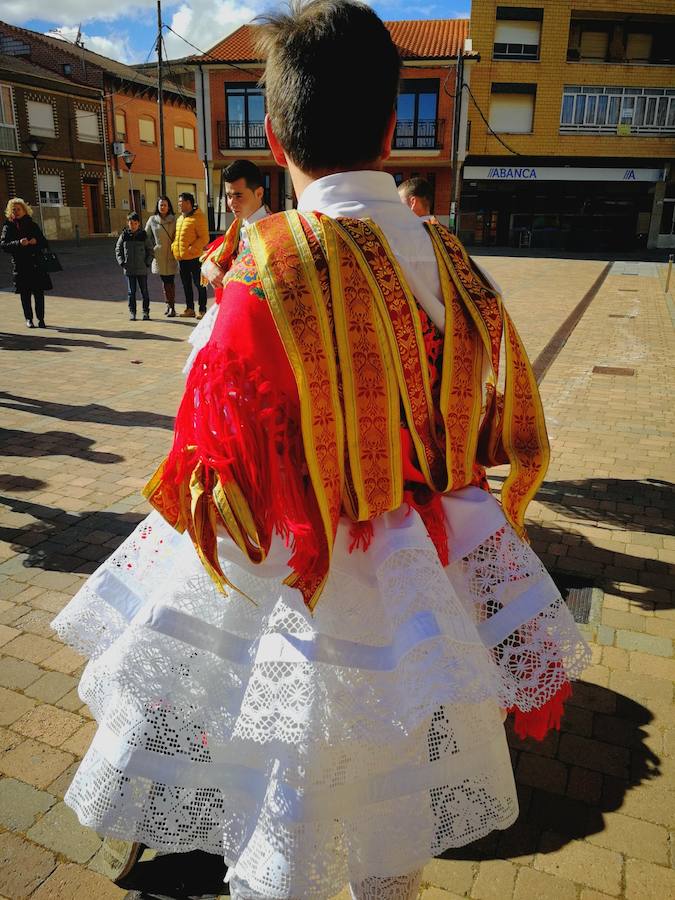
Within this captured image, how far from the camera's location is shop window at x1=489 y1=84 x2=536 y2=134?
33.2 metres

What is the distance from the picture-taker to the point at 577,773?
8.23 feet

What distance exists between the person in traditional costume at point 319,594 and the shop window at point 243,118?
34917 millimetres

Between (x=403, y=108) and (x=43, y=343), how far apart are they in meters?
28.4

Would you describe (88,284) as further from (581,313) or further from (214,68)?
(214,68)

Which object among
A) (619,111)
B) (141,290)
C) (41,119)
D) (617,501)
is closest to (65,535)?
(617,501)

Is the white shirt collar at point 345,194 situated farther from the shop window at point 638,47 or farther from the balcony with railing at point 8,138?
the shop window at point 638,47

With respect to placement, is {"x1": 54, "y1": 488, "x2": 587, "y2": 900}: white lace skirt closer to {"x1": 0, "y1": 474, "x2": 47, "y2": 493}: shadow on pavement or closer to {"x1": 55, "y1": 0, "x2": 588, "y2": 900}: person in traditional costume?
{"x1": 55, "y1": 0, "x2": 588, "y2": 900}: person in traditional costume

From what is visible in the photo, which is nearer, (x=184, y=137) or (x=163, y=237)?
(x=163, y=237)

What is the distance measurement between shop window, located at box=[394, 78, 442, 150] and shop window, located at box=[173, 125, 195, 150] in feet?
49.4

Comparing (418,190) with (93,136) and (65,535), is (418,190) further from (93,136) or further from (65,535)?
(93,136)

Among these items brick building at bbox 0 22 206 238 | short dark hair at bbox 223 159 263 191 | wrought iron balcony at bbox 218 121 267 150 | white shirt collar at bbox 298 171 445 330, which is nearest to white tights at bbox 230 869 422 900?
white shirt collar at bbox 298 171 445 330

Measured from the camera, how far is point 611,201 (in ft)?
115

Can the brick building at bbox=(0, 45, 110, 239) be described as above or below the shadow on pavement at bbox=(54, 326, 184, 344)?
above

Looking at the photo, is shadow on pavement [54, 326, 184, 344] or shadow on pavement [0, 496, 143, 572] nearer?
shadow on pavement [0, 496, 143, 572]
